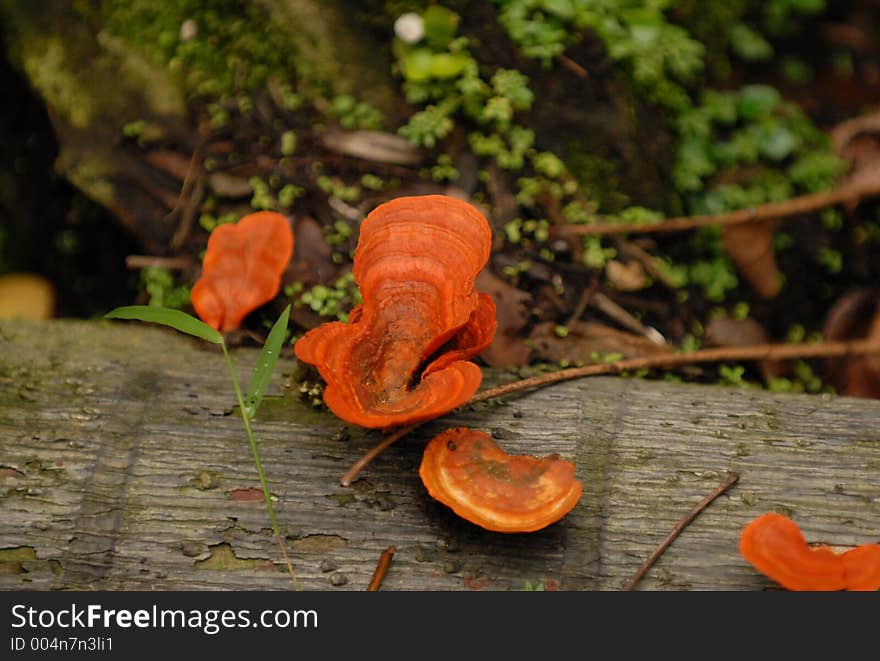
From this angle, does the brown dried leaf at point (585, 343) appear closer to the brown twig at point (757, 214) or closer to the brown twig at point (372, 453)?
the brown twig at point (757, 214)

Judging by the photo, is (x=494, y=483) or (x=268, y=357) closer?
(x=494, y=483)

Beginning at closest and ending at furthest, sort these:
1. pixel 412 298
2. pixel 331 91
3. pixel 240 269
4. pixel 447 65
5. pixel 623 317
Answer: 1. pixel 412 298
2. pixel 240 269
3. pixel 623 317
4. pixel 447 65
5. pixel 331 91

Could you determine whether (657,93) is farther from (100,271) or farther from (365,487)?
(100,271)

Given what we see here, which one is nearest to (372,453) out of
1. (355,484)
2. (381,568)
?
(355,484)

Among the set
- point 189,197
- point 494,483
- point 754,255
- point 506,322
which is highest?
point 189,197

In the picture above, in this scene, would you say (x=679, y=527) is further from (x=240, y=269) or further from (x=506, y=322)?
(x=240, y=269)

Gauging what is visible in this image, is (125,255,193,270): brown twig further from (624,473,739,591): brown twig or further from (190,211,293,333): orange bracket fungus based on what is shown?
(624,473,739,591): brown twig

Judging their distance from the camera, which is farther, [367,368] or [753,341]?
[753,341]

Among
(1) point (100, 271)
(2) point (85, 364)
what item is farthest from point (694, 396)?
(1) point (100, 271)
